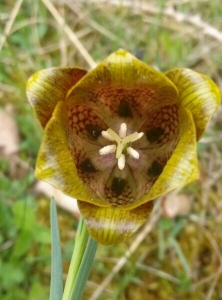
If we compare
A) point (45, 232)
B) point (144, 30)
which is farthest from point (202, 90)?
point (144, 30)

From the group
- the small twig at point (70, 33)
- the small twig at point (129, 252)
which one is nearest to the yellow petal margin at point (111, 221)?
the small twig at point (129, 252)

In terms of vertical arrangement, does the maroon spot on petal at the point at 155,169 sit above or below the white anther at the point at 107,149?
below

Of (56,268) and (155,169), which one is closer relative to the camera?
(56,268)

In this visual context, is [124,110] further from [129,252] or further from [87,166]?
[129,252]

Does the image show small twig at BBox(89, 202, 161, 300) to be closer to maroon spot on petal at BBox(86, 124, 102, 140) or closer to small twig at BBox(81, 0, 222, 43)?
maroon spot on petal at BBox(86, 124, 102, 140)

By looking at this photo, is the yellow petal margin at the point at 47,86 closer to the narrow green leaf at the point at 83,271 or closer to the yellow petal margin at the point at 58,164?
the yellow petal margin at the point at 58,164

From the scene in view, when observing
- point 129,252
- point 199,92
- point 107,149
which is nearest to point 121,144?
point 107,149
